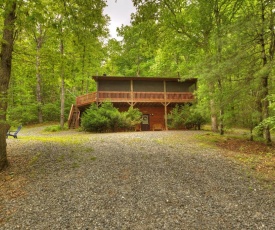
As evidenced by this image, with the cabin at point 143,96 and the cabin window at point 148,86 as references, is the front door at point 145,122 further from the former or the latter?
the cabin window at point 148,86

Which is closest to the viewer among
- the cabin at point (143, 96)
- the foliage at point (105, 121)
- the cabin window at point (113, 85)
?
the foliage at point (105, 121)

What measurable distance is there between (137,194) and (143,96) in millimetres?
16502

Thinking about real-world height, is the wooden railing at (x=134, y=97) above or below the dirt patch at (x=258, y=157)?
above

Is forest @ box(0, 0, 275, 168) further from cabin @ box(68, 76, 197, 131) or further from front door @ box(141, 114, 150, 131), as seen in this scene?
front door @ box(141, 114, 150, 131)

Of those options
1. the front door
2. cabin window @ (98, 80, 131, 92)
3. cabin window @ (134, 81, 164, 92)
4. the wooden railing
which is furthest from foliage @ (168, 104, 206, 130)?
cabin window @ (98, 80, 131, 92)

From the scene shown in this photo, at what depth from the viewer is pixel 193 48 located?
58.7 ft

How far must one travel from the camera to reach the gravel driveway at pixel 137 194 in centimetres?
395

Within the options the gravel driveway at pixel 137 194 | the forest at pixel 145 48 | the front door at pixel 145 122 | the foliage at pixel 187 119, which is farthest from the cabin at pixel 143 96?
the gravel driveway at pixel 137 194

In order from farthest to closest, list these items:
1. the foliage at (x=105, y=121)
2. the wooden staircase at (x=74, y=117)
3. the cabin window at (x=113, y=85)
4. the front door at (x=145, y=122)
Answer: the front door at (x=145, y=122) < the cabin window at (x=113, y=85) < the wooden staircase at (x=74, y=117) < the foliage at (x=105, y=121)

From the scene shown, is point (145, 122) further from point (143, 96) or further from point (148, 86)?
point (148, 86)

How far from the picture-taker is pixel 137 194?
5.03 meters

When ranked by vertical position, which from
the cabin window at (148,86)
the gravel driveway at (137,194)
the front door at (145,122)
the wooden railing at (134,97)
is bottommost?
the gravel driveway at (137,194)

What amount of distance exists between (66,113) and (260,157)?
2661 cm

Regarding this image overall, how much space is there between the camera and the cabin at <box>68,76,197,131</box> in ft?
67.9
